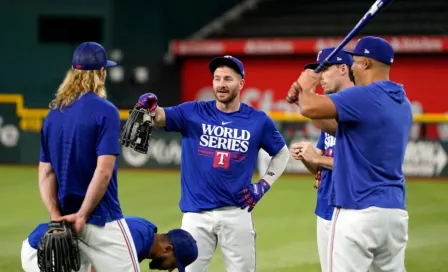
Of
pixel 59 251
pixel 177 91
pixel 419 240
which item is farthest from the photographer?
pixel 177 91

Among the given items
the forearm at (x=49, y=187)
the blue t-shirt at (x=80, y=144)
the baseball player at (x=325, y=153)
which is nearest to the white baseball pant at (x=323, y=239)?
the baseball player at (x=325, y=153)

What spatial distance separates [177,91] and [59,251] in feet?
60.6

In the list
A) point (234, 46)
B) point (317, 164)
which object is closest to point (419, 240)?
point (317, 164)

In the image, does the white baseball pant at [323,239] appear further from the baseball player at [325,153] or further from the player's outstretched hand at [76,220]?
the player's outstretched hand at [76,220]

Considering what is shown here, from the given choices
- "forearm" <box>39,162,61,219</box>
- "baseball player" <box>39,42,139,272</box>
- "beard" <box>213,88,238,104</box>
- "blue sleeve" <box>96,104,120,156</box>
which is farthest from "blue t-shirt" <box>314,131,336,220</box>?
"forearm" <box>39,162,61,219</box>

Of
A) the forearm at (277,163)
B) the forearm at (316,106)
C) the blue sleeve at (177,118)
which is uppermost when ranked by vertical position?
the forearm at (316,106)

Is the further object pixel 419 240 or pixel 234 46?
pixel 234 46

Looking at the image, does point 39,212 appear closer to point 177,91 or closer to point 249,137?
point 249,137

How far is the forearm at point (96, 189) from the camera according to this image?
17.8 feet

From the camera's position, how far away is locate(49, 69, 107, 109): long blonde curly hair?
5551mm

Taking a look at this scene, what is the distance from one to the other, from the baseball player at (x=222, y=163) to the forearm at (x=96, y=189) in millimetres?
1283

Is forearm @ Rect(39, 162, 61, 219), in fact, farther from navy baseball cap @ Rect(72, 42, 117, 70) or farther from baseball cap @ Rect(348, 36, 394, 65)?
baseball cap @ Rect(348, 36, 394, 65)

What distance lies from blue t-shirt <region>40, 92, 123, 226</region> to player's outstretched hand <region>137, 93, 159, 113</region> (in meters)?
1.08

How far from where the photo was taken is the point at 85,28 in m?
22.7
